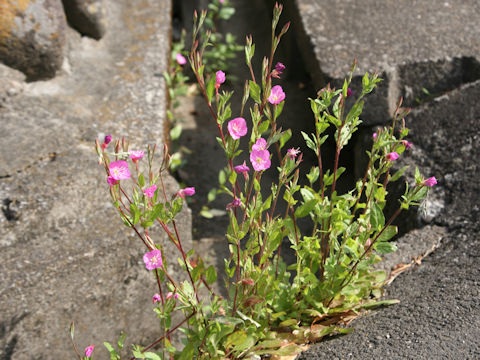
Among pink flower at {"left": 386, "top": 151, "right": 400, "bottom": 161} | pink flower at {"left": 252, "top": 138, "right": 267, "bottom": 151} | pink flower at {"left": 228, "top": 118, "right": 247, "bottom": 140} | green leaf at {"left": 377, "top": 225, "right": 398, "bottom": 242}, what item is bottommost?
green leaf at {"left": 377, "top": 225, "right": 398, "bottom": 242}

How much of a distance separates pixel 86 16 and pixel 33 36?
475 millimetres

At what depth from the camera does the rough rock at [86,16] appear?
2.82m

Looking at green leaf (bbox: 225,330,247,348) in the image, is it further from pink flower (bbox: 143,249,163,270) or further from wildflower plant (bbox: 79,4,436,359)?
pink flower (bbox: 143,249,163,270)

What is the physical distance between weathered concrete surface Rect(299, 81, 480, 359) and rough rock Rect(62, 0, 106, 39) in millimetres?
1835

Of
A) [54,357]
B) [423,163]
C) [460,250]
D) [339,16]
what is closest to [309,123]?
[339,16]

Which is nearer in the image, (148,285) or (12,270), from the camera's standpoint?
(12,270)

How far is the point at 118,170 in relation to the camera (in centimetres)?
118

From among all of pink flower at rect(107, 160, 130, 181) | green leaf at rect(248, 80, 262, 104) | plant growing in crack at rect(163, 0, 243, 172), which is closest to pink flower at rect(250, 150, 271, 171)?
green leaf at rect(248, 80, 262, 104)

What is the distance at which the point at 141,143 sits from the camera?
2316 mm

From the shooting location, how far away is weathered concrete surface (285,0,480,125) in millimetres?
2438

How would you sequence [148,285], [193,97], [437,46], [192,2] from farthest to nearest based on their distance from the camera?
[192,2]
[193,97]
[437,46]
[148,285]

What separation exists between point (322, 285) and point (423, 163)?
90 centimetres

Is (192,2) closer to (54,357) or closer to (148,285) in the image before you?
(148,285)

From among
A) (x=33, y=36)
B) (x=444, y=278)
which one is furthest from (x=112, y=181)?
(x=33, y=36)
